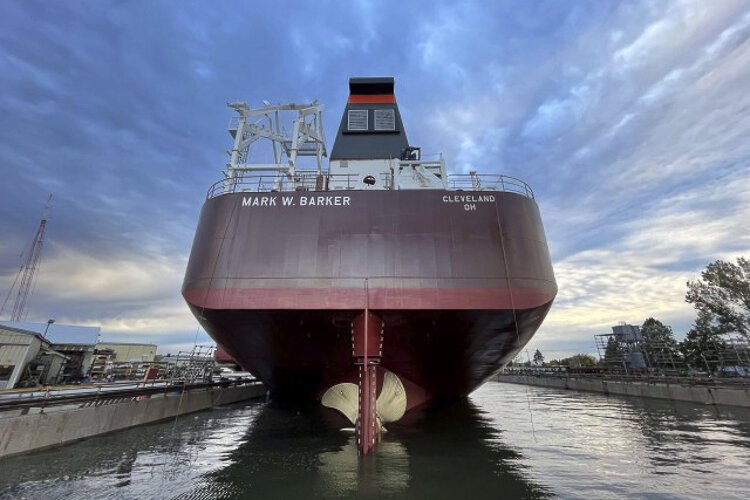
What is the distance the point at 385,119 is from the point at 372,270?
29.8 feet

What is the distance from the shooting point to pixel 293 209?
1030 cm

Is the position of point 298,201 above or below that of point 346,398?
above

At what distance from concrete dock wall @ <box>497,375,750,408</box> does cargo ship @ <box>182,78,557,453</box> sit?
510 inches

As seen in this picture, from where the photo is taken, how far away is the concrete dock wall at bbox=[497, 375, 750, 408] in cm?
1662

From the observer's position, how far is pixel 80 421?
9.95m

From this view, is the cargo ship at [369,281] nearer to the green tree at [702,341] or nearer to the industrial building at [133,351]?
the green tree at [702,341]

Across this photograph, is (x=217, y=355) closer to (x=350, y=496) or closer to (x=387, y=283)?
(x=387, y=283)

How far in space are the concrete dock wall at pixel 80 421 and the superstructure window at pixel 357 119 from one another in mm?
13149

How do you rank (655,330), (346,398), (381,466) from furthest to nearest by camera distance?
(655,330)
(346,398)
(381,466)

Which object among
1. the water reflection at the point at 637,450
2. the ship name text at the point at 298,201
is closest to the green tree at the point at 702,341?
the water reflection at the point at 637,450

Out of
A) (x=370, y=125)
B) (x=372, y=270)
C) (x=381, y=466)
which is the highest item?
(x=370, y=125)

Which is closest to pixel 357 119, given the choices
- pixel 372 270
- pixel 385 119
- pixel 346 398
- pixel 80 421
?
pixel 385 119

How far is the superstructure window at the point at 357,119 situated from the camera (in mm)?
15938

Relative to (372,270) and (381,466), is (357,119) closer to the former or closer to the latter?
(372,270)
